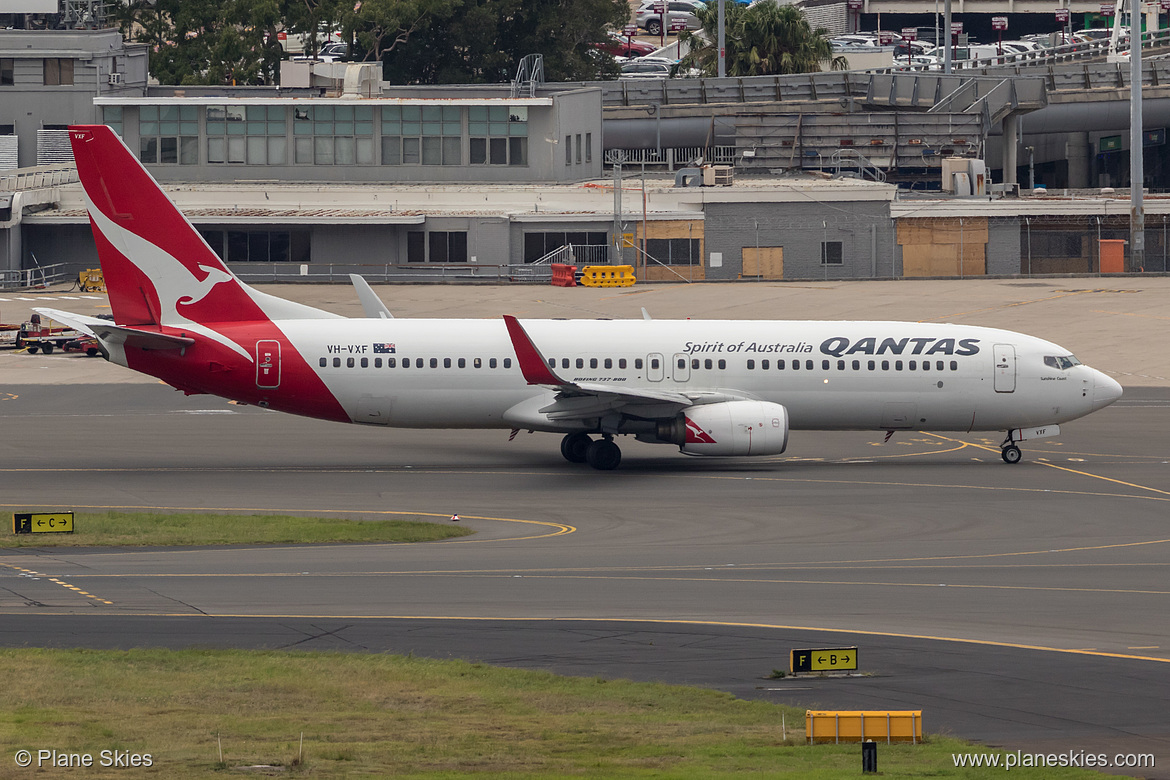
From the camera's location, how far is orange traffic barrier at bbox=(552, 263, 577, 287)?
8244cm

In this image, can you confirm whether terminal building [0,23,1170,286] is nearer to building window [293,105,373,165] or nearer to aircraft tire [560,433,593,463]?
building window [293,105,373,165]

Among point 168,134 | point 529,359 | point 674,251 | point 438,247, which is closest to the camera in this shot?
point 529,359

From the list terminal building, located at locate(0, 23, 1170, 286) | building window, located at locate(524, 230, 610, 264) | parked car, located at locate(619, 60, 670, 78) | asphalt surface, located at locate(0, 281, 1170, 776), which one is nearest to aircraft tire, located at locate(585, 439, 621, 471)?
asphalt surface, located at locate(0, 281, 1170, 776)

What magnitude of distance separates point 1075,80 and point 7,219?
254 ft

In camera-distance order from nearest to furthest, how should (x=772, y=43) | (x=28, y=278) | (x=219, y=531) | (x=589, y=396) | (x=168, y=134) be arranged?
(x=219, y=531) < (x=589, y=396) < (x=28, y=278) < (x=168, y=134) < (x=772, y=43)

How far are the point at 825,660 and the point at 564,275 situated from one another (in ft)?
198

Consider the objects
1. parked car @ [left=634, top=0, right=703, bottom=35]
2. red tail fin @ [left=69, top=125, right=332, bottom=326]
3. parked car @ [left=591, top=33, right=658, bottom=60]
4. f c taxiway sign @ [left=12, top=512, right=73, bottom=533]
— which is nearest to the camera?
f c taxiway sign @ [left=12, top=512, right=73, bottom=533]

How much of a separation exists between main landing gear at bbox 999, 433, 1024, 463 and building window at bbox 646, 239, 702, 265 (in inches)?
1617

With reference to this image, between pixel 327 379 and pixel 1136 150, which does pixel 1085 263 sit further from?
pixel 327 379

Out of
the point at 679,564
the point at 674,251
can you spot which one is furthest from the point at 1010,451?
the point at 674,251

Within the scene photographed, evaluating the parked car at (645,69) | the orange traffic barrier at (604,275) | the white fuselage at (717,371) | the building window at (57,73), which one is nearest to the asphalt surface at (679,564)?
the white fuselage at (717,371)

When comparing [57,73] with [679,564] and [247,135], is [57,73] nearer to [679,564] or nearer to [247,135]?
[247,135]

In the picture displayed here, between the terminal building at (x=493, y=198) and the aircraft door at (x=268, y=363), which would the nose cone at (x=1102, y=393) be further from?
the terminal building at (x=493, y=198)

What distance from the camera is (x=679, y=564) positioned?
32.9 metres
